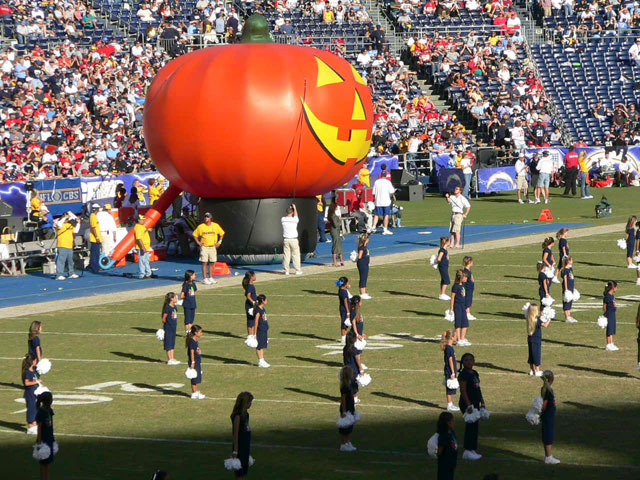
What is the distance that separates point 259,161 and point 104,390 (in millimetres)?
12630

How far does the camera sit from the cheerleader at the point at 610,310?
765 inches

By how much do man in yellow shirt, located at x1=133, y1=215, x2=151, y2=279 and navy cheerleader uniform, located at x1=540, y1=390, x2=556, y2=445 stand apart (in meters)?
17.1

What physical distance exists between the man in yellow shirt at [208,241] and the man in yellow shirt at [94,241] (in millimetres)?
3514

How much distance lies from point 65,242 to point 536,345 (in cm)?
1527

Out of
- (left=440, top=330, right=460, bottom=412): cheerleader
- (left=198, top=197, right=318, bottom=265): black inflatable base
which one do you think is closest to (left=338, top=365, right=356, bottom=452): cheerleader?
(left=440, top=330, right=460, bottom=412): cheerleader

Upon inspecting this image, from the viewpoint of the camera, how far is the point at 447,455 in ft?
41.4

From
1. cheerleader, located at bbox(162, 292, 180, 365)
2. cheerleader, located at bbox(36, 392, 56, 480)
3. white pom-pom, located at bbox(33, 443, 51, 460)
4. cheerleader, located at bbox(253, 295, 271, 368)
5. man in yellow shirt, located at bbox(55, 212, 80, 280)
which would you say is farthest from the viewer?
man in yellow shirt, located at bbox(55, 212, 80, 280)

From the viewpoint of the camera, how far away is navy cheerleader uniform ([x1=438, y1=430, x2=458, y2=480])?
12.6 metres

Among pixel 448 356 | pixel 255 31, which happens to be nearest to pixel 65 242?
pixel 255 31

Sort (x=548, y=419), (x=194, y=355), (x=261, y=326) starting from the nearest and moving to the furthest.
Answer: (x=548, y=419) < (x=194, y=355) < (x=261, y=326)

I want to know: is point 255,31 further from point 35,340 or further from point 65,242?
point 35,340

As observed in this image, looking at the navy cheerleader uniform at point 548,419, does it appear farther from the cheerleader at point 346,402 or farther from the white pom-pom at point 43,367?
the white pom-pom at point 43,367

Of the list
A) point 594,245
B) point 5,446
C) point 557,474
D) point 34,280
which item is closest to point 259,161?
point 34,280

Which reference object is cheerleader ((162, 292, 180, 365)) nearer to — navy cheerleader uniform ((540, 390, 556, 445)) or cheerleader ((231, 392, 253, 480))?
cheerleader ((231, 392, 253, 480))
